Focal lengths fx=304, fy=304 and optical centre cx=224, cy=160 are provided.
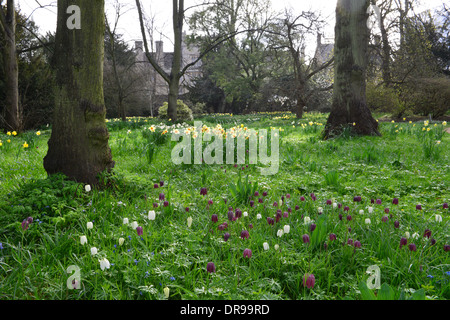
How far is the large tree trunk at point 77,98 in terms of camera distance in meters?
2.85

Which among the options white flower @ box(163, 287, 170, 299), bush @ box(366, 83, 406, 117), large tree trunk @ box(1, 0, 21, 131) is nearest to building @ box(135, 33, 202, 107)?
large tree trunk @ box(1, 0, 21, 131)

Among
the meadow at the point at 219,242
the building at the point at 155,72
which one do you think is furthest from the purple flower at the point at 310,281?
the building at the point at 155,72

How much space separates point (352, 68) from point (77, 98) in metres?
6.27

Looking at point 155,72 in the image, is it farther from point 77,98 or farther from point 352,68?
point 77,98

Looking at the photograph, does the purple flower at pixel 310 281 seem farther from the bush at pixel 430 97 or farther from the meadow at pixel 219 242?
the bush at pixel 430 97

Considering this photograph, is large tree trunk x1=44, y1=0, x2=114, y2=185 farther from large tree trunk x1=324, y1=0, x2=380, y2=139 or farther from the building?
the building

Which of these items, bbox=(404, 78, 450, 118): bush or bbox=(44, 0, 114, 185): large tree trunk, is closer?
bbox=(44, 0, 114, 185): large tree trunk

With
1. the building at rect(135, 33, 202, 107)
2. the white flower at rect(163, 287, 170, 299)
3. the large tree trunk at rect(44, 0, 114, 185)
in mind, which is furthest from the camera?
the building at rect(135, 33, 202, 107)

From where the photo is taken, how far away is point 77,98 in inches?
112

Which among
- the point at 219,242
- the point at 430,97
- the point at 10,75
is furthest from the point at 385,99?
the point at 219,242

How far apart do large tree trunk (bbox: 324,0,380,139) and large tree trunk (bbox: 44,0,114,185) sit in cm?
554

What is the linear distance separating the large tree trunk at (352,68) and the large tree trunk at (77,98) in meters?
5.54

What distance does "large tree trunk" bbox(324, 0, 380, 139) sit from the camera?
23.2ft

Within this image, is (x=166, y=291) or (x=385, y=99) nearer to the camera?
(x=166, y=291)
